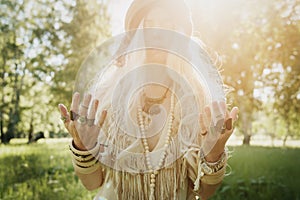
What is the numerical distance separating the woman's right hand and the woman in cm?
7

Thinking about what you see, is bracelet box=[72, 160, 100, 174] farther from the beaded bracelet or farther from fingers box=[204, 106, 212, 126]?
fingers box=[204, 106, 212, 126]

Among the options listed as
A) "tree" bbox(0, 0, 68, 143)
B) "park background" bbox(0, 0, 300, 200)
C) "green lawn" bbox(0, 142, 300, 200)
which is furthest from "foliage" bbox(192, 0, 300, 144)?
"tree" bbox(0, 0, 68, 143)

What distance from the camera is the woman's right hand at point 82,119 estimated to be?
1740 mm

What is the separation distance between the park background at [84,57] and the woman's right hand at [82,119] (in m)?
0.80

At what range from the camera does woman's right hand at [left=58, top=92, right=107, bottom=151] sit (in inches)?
68.5

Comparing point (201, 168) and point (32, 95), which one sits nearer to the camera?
point (201, 168)

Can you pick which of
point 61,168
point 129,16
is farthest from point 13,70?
point 129,16

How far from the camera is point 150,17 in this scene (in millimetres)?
2057

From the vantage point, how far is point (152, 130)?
203 cm

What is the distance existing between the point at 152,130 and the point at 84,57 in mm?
13905

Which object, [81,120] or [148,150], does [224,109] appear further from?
[81,120]

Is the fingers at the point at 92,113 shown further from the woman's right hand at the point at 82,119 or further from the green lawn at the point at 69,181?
the green lawn at the point at 69,181

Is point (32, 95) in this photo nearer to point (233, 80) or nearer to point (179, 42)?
point (233, 80)

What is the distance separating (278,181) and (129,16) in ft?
16.9
